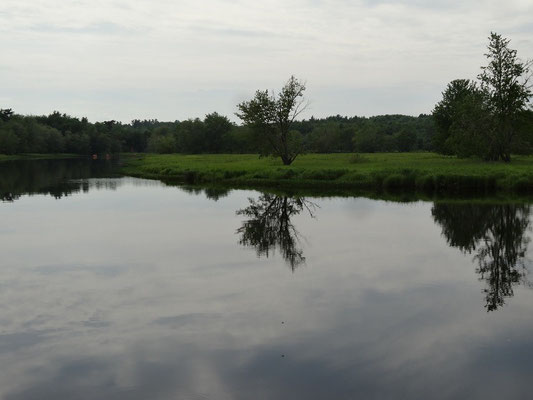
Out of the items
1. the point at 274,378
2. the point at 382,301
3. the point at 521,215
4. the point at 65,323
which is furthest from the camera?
the point at 521,215

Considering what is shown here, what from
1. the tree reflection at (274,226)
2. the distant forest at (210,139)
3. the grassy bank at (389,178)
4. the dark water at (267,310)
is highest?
the distant forest at (210,139)

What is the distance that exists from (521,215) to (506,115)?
37.0 metres

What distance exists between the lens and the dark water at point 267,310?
10.7 metres

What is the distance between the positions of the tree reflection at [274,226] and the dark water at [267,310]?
19cm

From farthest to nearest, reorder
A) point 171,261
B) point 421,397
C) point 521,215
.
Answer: point 521,215
point 171,261
point 421,397

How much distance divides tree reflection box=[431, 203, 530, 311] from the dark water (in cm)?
11

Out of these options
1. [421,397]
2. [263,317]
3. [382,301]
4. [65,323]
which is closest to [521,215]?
[382,301]

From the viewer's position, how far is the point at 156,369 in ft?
36.6

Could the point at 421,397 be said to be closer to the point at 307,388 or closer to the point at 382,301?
the point at 307,388

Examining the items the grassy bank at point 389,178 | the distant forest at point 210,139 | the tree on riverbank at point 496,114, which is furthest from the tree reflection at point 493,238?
the distant forest at point 210,139

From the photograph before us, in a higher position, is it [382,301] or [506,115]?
[506,115]

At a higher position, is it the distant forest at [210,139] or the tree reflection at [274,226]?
the distant forest at [210,139]

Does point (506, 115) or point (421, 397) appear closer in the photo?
point (421, 397)

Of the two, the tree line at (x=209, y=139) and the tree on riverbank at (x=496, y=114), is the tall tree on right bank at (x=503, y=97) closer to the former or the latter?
the tree on riverbank at (x=496, y=114)
